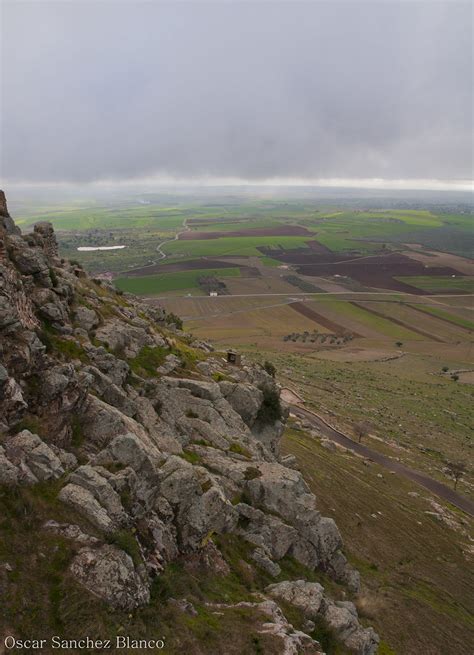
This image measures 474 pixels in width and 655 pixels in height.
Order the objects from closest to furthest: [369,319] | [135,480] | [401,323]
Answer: [135,480]
[401,323]
[369,319]

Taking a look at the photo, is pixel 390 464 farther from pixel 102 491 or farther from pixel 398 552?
pixel 102 491

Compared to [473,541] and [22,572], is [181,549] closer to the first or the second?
[22,572]

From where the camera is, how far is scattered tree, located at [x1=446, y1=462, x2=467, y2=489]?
5371cm

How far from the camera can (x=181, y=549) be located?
21.0 metres

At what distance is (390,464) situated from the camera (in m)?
56.7

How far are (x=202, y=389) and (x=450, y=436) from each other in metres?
56.5

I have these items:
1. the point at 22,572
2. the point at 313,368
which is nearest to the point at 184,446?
the point at 22,572

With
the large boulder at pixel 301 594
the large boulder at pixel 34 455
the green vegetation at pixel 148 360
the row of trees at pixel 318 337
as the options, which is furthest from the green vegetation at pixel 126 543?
the row of trees at pixel 318 337

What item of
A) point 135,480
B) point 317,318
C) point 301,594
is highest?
point 135,480

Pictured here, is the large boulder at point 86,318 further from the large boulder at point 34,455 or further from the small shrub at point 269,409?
the small shrub at point 269,409

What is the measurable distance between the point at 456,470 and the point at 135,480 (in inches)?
2103

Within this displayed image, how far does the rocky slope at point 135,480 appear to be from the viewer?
56.4ft

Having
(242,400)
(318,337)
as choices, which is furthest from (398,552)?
(318,337)

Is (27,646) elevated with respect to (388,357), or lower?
elevated
